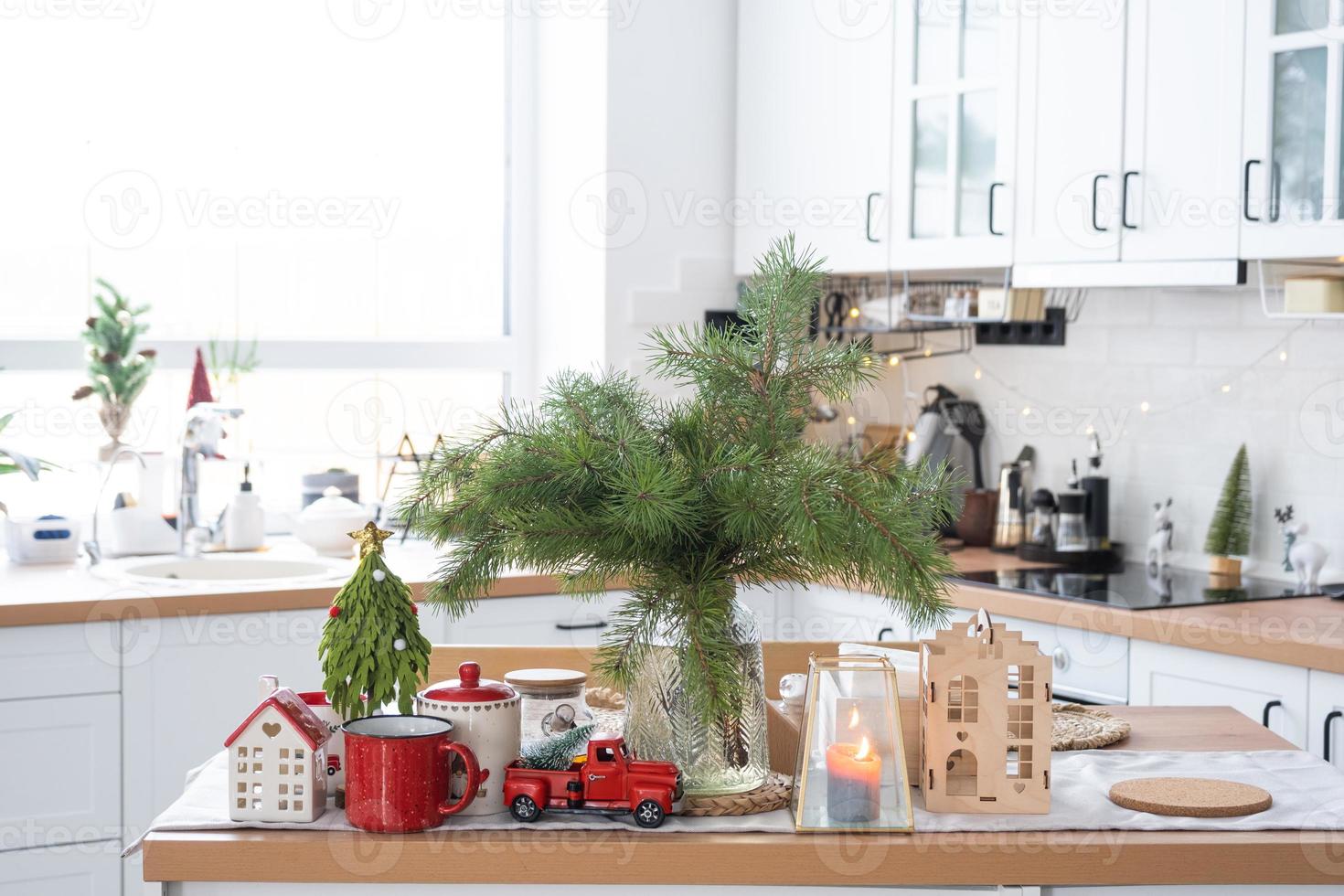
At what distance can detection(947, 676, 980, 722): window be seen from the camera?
136 centimetres

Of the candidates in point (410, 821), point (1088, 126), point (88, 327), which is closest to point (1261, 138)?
point (1088, 126)

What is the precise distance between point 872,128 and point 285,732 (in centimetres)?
246

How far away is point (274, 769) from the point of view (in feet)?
4.26

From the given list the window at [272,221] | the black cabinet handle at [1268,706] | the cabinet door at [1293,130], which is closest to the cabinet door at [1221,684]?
the black cabinet handle at [1268,706]

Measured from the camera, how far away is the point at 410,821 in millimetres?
1285

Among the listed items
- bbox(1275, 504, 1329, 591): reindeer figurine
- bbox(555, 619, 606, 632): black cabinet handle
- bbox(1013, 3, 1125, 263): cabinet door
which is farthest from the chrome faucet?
bbox(1275, 504, 1329, 591): reindeer figurine

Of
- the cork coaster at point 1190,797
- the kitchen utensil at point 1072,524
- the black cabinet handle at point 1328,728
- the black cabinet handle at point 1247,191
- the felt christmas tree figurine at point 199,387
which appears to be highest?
the black cabinet handle at point 1247,191

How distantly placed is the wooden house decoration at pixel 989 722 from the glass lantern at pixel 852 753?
68mm

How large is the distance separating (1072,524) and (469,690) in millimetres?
2089

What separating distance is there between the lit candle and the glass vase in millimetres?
94

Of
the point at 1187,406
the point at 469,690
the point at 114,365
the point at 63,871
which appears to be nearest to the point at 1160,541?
the point at 1187,406

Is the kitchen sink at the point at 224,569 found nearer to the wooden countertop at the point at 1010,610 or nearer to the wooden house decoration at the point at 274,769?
the wooden countertop at the point at 1010,610

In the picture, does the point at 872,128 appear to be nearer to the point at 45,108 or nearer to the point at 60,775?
the point at 45,108

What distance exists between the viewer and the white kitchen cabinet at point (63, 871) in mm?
2570
